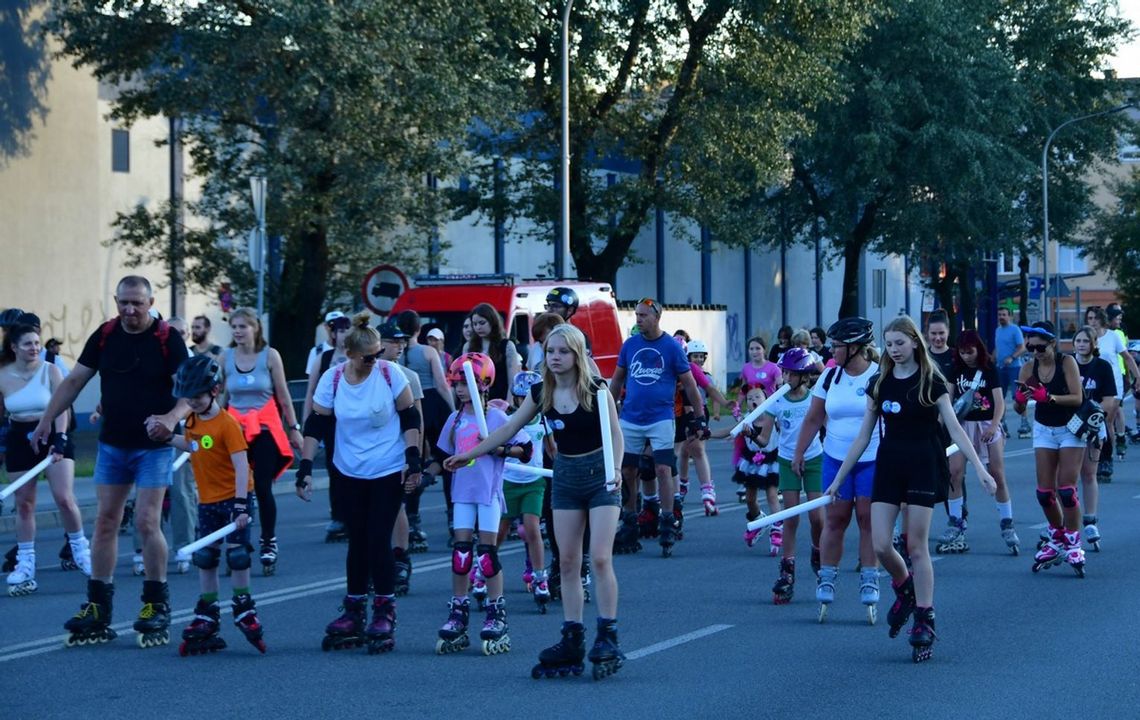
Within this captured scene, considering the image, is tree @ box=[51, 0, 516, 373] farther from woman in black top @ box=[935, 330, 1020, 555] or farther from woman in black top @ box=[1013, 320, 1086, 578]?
woman in black top @ box=[1013, 320, 1086, 578]

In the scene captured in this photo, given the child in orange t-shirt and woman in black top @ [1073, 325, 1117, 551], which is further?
woman in black top @ [1073, 325, 1117, 551]

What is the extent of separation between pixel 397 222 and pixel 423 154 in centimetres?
129

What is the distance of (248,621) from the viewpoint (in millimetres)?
9305

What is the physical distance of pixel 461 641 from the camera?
9.38 m

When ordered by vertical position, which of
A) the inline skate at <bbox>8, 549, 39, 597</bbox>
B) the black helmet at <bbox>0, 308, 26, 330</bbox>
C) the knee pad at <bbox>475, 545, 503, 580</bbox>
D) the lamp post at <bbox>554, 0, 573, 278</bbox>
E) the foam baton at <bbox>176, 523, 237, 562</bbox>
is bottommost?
the inline skate at <bbox>8, 549, 39, 597</bbox>

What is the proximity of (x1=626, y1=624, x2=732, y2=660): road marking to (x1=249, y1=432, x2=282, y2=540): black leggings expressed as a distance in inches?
134

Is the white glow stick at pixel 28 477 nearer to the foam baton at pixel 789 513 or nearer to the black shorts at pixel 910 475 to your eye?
the foam baton at pixel 789 513

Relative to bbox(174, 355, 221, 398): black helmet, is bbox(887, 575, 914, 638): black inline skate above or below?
below

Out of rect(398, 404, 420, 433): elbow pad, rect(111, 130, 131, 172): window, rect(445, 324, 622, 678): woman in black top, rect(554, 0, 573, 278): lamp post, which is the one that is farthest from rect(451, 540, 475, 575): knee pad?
rect(111, 130, 131, 172): window

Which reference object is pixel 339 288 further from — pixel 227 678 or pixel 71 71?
pixel 227 678

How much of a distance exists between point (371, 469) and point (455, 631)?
0.92 m

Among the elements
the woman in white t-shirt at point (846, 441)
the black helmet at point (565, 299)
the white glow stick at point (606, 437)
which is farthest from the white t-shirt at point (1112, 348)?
the white glow stick at point (606, 437)

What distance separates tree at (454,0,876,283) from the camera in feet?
112

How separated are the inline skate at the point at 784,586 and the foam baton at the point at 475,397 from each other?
2429 mm
